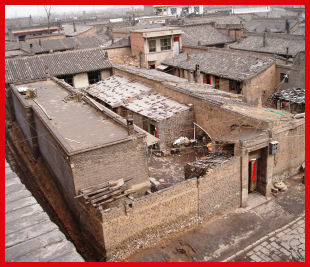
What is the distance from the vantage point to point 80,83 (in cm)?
3219

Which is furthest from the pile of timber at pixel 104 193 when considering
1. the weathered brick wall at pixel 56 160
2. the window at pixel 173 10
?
the window at pixel 173 10

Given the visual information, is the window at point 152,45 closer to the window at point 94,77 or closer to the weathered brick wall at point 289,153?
the window at point 94,77

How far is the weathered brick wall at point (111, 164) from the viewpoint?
14037 mm

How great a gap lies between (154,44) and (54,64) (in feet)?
37.0

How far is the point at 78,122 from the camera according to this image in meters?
18.5

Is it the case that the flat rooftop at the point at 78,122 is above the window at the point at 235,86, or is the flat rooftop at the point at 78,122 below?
above

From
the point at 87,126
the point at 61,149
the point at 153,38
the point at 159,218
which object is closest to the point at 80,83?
the point at 153,38

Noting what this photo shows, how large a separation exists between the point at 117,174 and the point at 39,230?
10.6 meters

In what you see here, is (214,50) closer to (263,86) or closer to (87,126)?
(263,86)

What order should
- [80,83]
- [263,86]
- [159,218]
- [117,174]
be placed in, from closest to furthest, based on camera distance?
[159,218] < [117,174] < [263,86] < [80,83]

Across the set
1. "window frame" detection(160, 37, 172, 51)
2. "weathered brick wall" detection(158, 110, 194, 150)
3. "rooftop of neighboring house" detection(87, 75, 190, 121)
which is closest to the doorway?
"weathered brick wall" detection(158, 110, 194, 150)

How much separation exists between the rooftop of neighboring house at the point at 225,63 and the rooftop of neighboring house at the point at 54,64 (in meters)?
8.07

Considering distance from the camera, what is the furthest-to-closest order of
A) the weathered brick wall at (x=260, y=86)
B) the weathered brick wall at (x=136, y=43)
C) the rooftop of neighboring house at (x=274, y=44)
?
Answer: the weathered brick wall at (x=136, y=43), the rooftop of neighboring house at (x=274, y=44), the weathered brick wall at (x=260, y=86)

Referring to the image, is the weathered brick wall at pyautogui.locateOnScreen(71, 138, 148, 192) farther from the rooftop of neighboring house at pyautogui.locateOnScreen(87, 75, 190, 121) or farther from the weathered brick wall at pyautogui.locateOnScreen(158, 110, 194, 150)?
the rooftop of neighboring house at pyautogui.locateOnScreen(87, 75, 190, 121)
